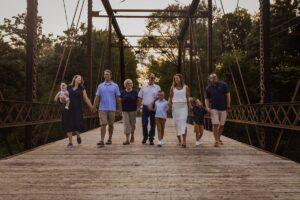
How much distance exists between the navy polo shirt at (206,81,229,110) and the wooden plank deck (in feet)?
5.08

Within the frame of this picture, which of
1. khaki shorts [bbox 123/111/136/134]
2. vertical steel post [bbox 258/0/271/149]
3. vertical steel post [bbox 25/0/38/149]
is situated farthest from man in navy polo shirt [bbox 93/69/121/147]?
vertical steel post [bbox 258/0/271/149]

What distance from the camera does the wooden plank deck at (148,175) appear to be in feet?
15.8

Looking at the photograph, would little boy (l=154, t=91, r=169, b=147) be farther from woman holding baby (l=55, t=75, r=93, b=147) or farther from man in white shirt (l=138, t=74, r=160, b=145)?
woman holding baby (l=55, t=75, r=93, b=147)

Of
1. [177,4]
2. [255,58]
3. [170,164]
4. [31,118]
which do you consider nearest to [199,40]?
[177,4]

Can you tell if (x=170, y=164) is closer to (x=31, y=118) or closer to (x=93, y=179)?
(x=93, y=179)

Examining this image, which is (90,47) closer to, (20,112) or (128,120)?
(128,120)

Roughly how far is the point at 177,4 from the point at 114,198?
157 ft

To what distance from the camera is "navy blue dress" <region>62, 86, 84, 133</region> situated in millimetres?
9953

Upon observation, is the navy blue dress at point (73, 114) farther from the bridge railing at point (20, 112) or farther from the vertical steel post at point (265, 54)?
the vertical steel post at point (265, 54)

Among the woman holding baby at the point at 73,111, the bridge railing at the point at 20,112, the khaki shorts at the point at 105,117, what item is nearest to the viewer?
the bridge railing at the point at 20,112

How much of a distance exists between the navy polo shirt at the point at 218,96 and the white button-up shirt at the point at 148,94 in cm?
127

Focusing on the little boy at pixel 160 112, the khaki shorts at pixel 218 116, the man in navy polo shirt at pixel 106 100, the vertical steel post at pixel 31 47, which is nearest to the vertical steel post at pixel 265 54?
the khaki shorts at pixel 218 116

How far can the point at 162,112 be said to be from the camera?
10.1 m

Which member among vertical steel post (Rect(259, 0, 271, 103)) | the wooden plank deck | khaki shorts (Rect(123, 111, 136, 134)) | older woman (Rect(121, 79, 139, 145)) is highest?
vertical steel post (Rect(259, 0, 271, 103))
